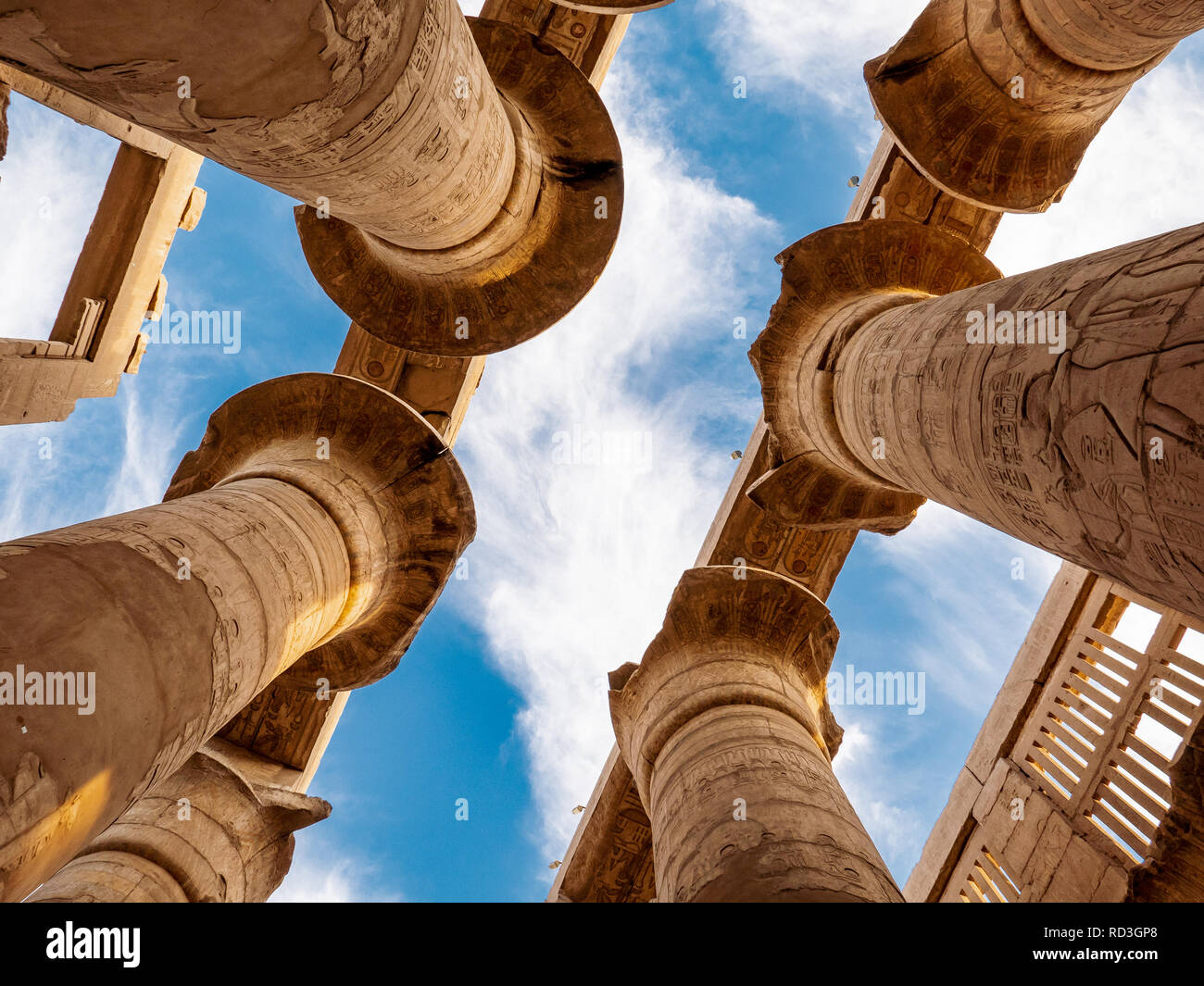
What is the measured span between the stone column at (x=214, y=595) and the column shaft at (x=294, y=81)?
205 cm

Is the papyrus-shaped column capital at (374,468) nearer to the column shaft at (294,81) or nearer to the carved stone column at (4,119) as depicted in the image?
the column shaft at (294,81)

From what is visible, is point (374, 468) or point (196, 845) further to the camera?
point (374, 468)

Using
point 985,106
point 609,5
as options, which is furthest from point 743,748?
point 609,5

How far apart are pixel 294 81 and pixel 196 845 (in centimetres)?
583

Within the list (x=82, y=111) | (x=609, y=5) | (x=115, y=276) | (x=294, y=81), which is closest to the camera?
(x=294, y=81)

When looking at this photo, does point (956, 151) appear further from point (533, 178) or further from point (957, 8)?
point (533, 178)

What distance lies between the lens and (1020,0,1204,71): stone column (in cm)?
456

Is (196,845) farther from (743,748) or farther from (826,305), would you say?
(826,305)

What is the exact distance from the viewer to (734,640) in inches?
256

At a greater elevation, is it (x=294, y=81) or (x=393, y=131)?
(x=393, y=131)

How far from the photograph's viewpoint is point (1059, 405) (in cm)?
237

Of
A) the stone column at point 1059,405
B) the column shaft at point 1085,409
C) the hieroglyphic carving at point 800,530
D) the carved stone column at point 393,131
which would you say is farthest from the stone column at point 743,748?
the carved stone column at point 393,131

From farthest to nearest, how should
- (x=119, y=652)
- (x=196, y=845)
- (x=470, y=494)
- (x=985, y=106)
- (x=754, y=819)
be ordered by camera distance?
(x=470, y=494)
(x=985, y=106)
(x=196, y=845)
(x=754, y=819)
(x=119, y=652)

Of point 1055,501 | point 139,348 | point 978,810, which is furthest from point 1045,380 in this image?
point 139,348
